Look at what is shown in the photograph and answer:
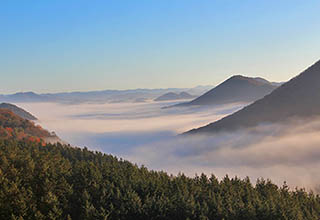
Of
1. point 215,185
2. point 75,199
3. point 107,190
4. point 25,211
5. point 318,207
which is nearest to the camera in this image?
point 25,211

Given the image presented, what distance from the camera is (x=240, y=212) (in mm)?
56969

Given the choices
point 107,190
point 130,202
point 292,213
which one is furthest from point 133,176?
point 292,213

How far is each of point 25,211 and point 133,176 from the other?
2752 centimetres

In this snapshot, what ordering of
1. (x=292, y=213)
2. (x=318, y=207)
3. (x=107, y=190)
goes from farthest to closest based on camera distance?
(x=318, y=207) → (x=107, y=190) → (x=292, y=213)

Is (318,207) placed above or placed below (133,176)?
below

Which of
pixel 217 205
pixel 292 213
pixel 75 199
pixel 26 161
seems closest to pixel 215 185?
pixel 217 205

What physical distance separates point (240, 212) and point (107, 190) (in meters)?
24.9

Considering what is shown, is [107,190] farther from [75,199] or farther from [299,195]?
[299,195]

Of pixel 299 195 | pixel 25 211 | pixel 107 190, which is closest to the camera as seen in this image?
pixel 25 211

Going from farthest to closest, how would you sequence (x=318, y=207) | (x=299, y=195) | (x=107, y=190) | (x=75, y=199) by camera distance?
1. (x=299, y=195)
2. (x=318, y=207)
3. (x=107, y=190)
4. (x=75, y=199)

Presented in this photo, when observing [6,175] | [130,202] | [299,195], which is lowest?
[299,195]

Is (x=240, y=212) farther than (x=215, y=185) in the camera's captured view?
No

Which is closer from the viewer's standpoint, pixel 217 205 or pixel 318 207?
pixel 217 205

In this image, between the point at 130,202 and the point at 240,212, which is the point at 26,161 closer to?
the point at 130,202
